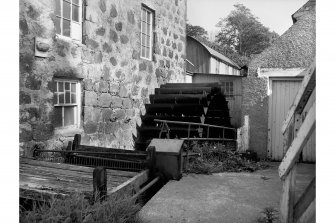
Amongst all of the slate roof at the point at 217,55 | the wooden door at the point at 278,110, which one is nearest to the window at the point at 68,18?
the wooden door at the point at 278,110

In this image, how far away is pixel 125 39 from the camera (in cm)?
698

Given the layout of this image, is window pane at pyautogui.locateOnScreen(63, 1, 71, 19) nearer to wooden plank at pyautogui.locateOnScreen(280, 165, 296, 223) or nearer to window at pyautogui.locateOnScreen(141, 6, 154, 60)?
window at pyautogui.locateOnScreen(141, 6, 154, 60)

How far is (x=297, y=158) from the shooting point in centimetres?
234

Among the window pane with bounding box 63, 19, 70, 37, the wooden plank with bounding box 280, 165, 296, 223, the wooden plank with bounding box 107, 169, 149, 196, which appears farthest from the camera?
the window pane with bounding box 63, 19, 70, 37

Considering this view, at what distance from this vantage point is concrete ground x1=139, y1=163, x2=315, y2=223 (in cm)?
309

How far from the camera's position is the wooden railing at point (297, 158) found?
211 cm

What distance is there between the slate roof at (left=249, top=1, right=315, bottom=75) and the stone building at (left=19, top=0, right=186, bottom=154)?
9.63ft

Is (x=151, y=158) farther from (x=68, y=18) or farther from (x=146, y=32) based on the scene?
(x=146, y=32)

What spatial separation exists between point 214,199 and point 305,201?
142 cm

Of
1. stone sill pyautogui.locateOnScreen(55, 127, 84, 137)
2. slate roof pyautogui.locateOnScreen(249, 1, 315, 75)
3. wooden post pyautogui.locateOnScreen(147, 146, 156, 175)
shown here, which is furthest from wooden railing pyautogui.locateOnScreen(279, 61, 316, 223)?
slate roof pyautogui.locateOnScreen(249, 1, 315, 75)
